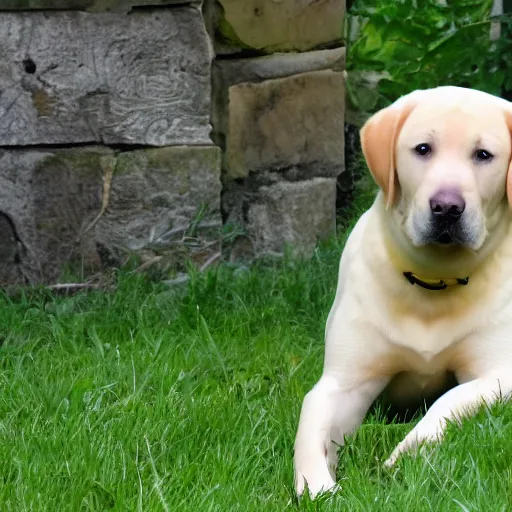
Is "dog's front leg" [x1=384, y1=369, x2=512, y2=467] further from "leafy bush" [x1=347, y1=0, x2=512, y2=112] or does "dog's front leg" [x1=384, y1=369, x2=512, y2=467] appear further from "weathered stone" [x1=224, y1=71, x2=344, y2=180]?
"leafy bush" [x1=347, y1=0, x2=512, y2=112]

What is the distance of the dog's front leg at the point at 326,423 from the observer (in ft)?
8.44

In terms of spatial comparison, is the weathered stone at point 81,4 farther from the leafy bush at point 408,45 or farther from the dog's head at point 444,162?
the dog's head at point 444,162

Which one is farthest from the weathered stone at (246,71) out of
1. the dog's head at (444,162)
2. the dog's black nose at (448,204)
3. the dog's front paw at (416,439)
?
the dog's front paw at (416,439)

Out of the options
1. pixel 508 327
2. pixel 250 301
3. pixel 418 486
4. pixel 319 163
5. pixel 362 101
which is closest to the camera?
pixel 418 486

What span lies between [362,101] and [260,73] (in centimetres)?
100

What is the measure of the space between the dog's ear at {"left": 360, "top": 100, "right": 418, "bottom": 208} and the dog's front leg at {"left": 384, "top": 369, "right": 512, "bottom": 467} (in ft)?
1.62

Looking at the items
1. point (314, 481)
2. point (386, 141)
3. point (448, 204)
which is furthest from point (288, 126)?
point (314, 481)

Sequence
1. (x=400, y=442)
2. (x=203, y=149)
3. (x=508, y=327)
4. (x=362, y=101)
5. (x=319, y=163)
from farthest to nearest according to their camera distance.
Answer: (x=362, y=101)
(x=319, y=163)
(x=203, y=149)
(x=508, y=327)
(x=400, y=442)

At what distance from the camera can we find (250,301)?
4.06 m

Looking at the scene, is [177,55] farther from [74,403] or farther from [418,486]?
[418,486]

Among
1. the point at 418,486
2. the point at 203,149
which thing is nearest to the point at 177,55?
the point at 203,149

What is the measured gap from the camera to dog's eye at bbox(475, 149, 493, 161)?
2.73 metres

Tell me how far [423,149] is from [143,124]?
1.72m

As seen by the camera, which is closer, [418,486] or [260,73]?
[418,486]
